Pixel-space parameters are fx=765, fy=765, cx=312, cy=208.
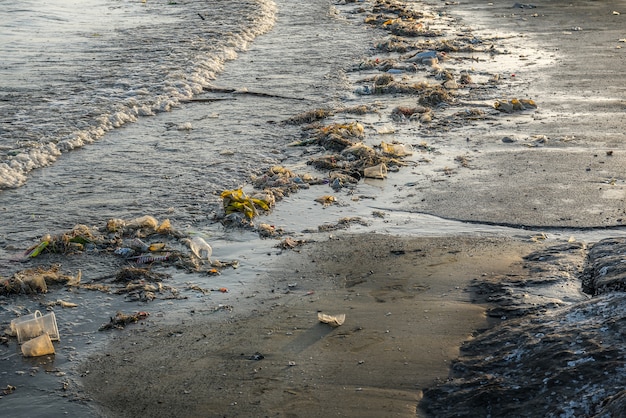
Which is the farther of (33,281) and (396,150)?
(396,150)

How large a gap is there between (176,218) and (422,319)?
2706 mm

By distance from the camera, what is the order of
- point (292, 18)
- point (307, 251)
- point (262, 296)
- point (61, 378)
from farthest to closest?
point (292, 18) → point (307, 251) → point (262, 296) → point (61, 378)

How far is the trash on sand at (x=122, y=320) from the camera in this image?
473 cm

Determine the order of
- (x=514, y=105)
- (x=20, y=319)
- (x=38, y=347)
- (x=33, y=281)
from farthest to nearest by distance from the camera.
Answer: (x=514, y=105) → (x=33, y=281) → (x=20, y=319) → (x=38, y=347)

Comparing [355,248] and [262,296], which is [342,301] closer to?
[262,296]

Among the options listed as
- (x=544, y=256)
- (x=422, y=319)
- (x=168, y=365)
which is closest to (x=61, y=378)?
(x=168, y=365)

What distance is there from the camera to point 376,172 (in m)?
7.37

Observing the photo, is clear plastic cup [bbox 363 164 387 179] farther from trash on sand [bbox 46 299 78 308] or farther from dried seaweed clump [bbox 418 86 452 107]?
trash on sand [bbox 46 299 78 308]

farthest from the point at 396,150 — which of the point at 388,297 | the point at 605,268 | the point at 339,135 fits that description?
the point at 605,268

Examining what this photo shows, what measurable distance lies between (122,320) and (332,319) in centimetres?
132

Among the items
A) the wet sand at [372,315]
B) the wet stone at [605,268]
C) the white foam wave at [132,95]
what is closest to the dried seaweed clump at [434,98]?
the wet sand at [372,315]

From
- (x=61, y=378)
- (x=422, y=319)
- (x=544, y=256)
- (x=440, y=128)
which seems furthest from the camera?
(x=440, y=128)

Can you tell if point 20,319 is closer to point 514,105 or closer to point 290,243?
point 290,243

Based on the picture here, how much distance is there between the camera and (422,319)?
15.2 feet
